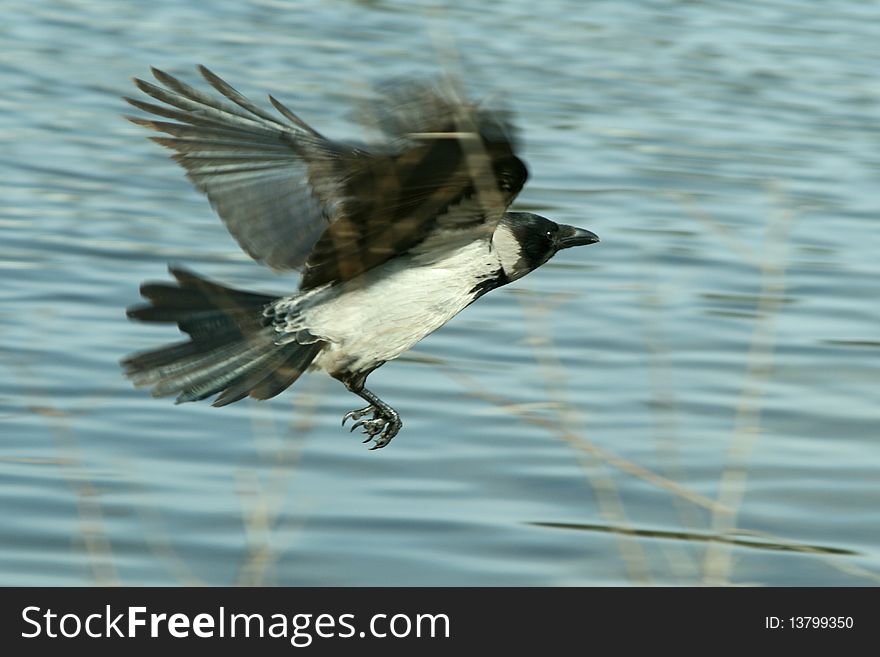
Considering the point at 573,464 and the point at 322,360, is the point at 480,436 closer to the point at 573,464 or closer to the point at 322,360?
the point at 573,464

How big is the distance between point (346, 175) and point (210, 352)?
0.57 metres

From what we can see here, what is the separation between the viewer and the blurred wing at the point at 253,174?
14.4 feet

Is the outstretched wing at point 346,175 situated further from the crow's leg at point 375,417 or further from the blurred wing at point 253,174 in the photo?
the crow's leg at point 375,417

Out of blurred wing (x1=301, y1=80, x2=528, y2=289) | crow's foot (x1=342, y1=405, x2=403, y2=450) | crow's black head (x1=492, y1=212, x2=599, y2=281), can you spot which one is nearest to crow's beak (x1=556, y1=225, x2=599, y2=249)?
crow's black head (x1=492, y1=212, x2=599, y2=281)

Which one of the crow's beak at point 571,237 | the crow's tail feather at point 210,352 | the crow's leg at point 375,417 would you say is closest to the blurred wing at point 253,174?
the crow's tail feather at point 210,352

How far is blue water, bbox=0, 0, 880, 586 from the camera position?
519 centimetres

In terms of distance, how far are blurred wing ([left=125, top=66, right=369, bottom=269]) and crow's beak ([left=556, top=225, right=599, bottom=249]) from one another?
0.75m

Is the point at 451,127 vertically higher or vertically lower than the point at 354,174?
higher

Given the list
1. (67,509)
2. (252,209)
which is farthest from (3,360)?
(252,209)

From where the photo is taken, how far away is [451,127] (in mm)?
3248

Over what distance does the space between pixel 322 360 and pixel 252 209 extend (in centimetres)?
45

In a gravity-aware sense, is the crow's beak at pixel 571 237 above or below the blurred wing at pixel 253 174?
below

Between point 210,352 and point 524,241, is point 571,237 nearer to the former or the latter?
point 524,241

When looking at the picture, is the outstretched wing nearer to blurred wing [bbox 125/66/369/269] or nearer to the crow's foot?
blurred wing [bbox 125/66/369/269]
